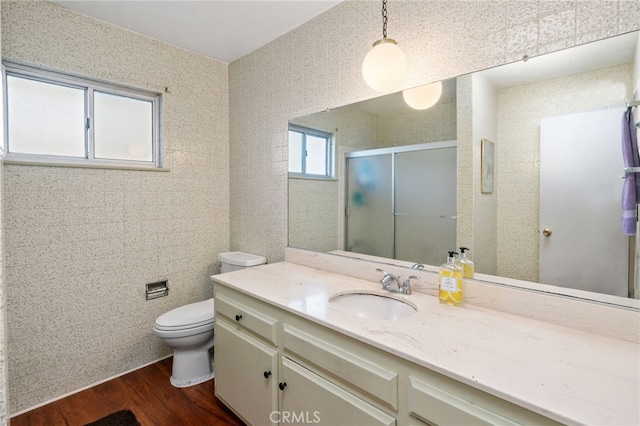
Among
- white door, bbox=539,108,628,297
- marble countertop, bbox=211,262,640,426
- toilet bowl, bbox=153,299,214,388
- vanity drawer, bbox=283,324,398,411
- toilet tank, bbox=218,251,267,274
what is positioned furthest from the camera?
toilet tank, bbox=218,251,267,274

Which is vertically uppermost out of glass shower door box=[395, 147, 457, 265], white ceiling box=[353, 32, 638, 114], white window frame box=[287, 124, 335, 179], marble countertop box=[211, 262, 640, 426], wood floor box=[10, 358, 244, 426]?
white ceiling box=[353, 32, 638, 114]

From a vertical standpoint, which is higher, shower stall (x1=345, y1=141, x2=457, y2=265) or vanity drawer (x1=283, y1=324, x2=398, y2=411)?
shower stall (x1=345, y1=141, x2=457, y2=265)

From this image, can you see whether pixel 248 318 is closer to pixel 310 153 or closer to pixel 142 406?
pixel 142 406

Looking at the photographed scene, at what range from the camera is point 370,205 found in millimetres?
1864

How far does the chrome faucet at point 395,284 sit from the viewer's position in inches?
58.9

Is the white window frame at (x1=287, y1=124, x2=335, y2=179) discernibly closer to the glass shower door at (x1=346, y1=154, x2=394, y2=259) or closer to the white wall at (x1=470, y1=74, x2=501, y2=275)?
the glass shower door at (x1=346, y1=154, x2=394, y2=259)

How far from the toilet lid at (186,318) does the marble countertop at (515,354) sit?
0.90 m

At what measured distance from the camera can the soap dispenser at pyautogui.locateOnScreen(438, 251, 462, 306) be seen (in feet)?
4.34

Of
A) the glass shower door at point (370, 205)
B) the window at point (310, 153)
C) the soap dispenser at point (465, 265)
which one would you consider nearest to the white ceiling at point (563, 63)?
the glass shower door at point (370, 205)

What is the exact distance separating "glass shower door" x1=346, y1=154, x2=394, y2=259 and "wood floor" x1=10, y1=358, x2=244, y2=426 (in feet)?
4.09

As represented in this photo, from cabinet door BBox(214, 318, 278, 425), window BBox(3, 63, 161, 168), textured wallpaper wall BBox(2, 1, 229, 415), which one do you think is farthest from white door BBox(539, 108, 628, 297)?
window BBox(3, 63, 161, 168)

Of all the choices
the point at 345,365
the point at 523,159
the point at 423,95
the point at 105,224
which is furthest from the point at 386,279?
the point at 105,224

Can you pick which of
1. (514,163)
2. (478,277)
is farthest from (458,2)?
(478,277)

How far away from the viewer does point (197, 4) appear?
1.90 metres
